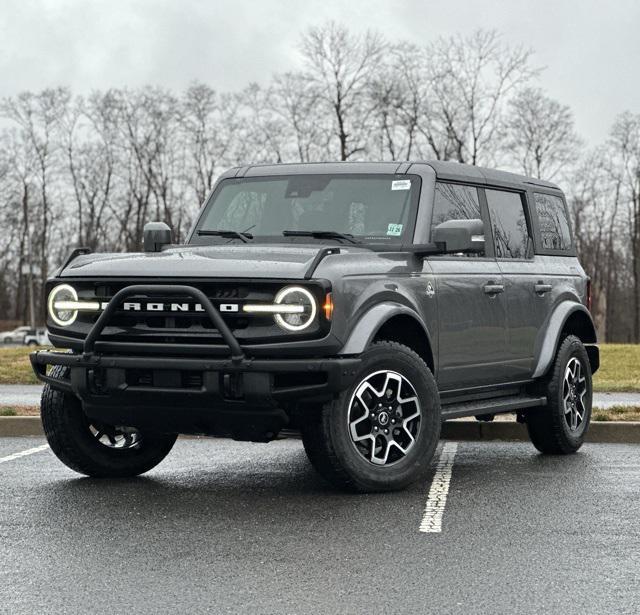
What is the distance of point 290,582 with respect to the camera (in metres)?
4.94

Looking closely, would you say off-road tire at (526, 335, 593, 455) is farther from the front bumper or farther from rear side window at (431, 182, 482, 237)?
the front bumper

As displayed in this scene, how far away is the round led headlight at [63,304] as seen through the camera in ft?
23.9

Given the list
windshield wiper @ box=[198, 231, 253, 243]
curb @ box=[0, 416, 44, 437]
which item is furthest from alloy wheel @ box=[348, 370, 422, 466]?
curb @ box=[0, 416, 44, 437]

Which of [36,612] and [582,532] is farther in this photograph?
[582,532]

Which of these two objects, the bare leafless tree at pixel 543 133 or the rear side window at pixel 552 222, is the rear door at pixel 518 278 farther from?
the bare leafless tree at pixel 543 133

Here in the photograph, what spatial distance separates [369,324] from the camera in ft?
22.9

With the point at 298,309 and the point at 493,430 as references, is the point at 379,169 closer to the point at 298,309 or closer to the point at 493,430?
the point at 298,309

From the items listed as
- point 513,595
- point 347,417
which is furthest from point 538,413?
point 513,595

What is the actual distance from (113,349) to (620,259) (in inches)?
2307

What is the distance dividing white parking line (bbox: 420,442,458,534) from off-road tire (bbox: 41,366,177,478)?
2.08 m

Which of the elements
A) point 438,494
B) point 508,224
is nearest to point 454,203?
point 508,224

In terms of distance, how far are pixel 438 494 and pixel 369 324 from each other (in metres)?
1.17

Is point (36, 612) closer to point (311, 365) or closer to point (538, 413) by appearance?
point (311, 365)

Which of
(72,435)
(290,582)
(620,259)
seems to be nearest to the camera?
(290,582)
